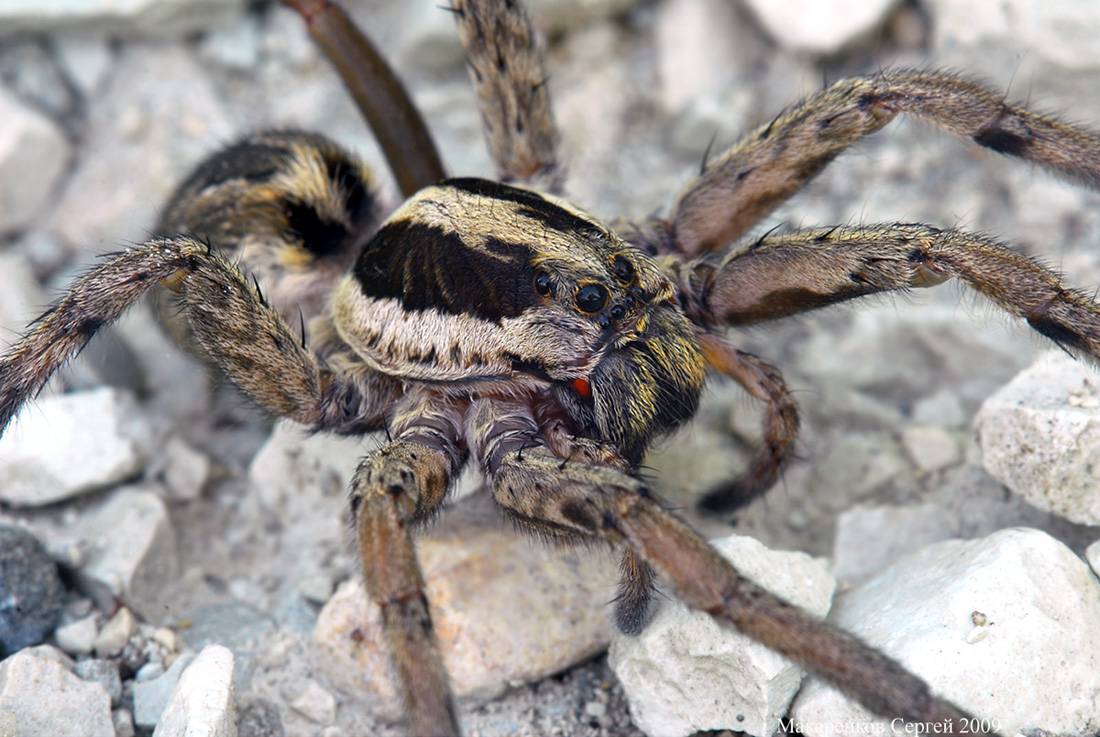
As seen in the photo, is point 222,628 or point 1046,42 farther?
point 1046,42

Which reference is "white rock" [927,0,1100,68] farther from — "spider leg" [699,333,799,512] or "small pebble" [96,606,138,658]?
"small pebble" [96,606,138,658]

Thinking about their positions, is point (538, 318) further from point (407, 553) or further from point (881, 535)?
point (881, 535)

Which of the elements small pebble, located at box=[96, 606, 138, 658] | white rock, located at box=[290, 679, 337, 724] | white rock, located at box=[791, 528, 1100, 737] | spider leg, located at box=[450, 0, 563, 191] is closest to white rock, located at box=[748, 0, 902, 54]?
spider leg, located at box=[450, 0, 563, 191]

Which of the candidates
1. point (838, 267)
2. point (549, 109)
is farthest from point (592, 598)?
point (549, 109)

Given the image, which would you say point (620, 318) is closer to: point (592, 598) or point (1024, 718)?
point (592, 598)

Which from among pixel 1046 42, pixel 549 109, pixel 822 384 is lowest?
pixel 822 384

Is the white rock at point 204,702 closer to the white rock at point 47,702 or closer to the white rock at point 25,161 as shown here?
the white rock at point 47,702

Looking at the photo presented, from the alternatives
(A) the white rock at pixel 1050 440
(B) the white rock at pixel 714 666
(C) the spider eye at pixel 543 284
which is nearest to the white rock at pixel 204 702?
(B) the white rock at pixel 714 666
